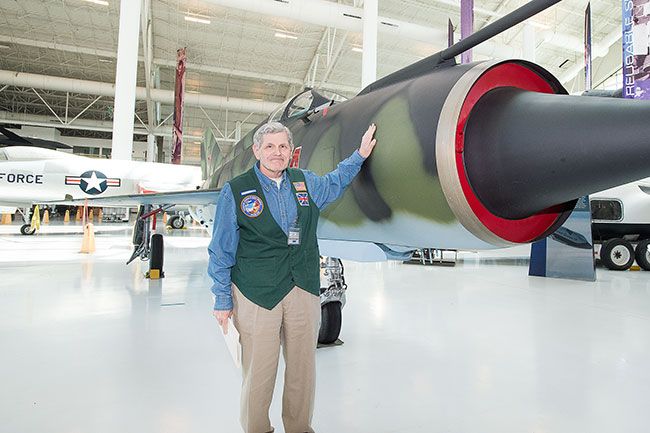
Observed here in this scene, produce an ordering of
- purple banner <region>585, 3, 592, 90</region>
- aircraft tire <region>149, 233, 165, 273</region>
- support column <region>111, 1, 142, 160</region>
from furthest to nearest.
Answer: purple banner <region>585, 3, 592, 90</region> < support column <region>111, 1, 142, 160</region> < aircraft tire <region>149, 233, 165, 273</region>

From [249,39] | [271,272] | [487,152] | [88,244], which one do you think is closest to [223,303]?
[271,272]

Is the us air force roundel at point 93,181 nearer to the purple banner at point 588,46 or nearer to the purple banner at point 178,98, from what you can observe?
the purple banner at point 178,98

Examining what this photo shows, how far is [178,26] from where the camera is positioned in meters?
18.5

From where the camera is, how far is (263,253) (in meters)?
1.71

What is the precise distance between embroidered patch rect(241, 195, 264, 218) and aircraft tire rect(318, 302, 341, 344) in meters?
2.00

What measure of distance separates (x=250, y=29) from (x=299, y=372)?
1934cm

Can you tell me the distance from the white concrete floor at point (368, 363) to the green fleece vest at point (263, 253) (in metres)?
0.89

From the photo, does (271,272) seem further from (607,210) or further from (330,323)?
(607,210)

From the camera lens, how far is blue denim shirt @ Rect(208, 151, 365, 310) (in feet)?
5.57

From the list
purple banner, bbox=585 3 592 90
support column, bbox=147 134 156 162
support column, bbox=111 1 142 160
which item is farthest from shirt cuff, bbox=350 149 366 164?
support column, bbox=147 134 156 162

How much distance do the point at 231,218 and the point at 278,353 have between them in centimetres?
62

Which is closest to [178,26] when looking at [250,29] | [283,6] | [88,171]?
[250,29]

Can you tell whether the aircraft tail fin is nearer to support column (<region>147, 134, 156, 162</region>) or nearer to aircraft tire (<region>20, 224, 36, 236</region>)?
support column (<region>147, 134, 156, 162</region>)

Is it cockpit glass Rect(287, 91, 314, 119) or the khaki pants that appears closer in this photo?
the khaki pants
